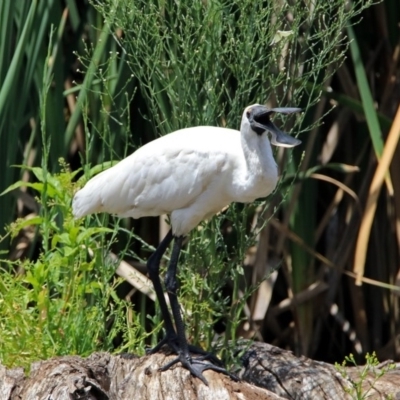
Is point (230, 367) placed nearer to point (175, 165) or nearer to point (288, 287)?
point (175, 165)

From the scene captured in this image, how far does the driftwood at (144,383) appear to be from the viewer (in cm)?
263

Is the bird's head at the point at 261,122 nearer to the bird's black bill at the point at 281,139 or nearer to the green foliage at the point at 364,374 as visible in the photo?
the bird's black bill at the point at 281,139

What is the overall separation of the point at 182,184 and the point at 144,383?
576mm

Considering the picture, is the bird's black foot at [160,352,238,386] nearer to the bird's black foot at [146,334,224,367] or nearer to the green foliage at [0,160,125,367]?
the bird's black foot at [146,334,224,367]

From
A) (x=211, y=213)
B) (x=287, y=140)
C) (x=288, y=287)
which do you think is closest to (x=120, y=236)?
(x=288, y=287)

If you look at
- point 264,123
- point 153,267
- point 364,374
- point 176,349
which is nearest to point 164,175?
point 153,267

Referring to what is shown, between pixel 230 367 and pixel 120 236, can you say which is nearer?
pixel 230 367

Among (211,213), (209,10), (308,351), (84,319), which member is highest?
(209,10)

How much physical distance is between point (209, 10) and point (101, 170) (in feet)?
1.96

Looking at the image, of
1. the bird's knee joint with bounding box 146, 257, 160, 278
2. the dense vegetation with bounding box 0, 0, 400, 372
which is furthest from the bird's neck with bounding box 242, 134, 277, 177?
the bird's knee joint with bounding box 146, 257, 160, 278

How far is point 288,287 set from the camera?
424 cm

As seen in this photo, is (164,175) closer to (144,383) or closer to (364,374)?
(144,383)

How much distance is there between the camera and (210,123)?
10.9 feet

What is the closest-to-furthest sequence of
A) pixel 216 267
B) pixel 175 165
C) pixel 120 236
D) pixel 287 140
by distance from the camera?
pixel 287 140, pixel 175 165, pixel 216 267, pixel 120 236
